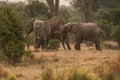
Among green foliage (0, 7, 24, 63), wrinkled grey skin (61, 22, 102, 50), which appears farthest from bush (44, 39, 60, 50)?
green foliage (0, 7, 24, 63)

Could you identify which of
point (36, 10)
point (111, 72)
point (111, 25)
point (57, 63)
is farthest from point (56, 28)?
point (36, 10)

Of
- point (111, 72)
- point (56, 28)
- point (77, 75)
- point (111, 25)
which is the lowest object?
point (111, 25)

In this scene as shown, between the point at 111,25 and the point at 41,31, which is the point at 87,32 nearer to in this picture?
the point at 41,31

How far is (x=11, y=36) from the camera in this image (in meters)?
14.2

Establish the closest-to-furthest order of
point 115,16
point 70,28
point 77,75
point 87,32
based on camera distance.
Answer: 1. point 77,75
2. point 87,32
3. point 70,28
4. point 115,16

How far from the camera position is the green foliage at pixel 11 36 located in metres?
14.1

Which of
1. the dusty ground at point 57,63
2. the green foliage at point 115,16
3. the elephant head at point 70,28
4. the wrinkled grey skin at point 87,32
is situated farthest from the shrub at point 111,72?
the green foliage at point 115,16

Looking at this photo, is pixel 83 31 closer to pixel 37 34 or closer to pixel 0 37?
pixel 37 34

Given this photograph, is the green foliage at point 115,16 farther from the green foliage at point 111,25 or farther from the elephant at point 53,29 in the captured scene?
the elephant at point 53,29

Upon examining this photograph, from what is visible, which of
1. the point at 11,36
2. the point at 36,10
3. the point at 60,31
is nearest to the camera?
the point at 11,36

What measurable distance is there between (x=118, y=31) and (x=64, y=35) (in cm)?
355

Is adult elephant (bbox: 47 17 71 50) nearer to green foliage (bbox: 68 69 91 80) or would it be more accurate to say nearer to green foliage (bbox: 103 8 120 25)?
green foliage (bbox: 103 8 120 25)

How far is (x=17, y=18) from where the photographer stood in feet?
48.2

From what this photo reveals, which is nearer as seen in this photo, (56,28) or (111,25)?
(56,28)
